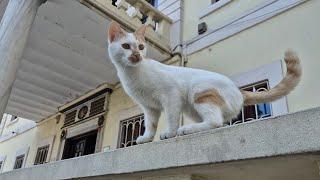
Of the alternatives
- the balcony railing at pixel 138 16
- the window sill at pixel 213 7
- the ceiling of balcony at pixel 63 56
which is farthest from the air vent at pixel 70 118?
the window sill at pixel 213 7

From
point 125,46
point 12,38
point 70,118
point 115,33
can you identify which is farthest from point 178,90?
point 70,118

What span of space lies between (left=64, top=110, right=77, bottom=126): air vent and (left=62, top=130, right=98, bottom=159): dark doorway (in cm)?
38

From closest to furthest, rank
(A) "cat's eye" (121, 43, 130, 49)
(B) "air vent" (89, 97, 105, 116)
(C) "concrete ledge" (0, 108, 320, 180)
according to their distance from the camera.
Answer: (C) "concrete ledge" (0, 108, 320, 180) → (A) "cat's eye" (121, 43, 130, 49) → (B) "air vent" (89, 97, 105, 116)

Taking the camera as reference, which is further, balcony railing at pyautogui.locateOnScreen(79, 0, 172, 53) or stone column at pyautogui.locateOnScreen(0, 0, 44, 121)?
balcony railing at pyautogui.locateOnScreen(79, 0, 172, 53)

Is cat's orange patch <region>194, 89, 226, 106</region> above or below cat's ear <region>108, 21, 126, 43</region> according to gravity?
below

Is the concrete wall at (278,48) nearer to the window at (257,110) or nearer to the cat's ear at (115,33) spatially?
the window at (257,110)

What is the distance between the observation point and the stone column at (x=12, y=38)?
Answer: 3.28 metres

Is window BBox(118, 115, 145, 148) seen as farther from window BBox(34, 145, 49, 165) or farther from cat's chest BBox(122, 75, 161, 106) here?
cat's chest BBox(122, 75, 161, 106)

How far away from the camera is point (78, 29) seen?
4523mm

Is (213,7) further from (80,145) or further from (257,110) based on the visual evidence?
(80,145)

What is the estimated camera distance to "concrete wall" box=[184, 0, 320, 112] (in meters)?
3.26

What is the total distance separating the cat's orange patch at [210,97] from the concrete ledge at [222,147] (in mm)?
315

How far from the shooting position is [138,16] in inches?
185

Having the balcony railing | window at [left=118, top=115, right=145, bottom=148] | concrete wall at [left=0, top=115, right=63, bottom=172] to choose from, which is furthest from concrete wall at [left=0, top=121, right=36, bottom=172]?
the balcony railing
